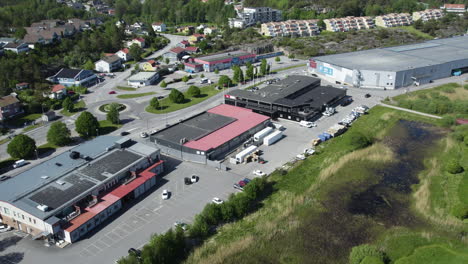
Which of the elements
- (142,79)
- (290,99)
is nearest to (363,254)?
(290,99)

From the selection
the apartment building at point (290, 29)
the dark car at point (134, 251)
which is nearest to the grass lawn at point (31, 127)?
the dark car at point (134, 251)

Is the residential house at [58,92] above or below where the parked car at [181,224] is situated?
above

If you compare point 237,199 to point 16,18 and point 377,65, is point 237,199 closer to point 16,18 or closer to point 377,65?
point 377,65

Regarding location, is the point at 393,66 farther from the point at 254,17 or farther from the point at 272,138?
the point at 254,17

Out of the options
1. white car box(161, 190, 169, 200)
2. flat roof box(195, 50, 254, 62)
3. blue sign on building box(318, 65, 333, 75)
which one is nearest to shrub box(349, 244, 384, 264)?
white car box(161, 190, 169, 200)

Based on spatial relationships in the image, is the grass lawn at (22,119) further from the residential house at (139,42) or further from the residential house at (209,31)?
the residential house at (209,31)
